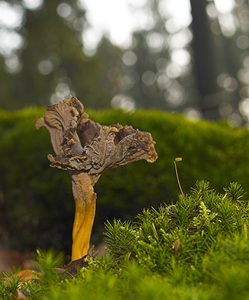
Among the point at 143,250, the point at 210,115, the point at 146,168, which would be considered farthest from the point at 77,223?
the point at 210,115

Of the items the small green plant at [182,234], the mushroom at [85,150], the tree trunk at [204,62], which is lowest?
the small green plant at [182,234]

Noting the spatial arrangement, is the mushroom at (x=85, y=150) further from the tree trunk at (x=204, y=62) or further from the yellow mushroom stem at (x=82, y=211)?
the tree trunk at (x=204, y=62)

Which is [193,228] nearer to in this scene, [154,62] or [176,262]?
[176,262]

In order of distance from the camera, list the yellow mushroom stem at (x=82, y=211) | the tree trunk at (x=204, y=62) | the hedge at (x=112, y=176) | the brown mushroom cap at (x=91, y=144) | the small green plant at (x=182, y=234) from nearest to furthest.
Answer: the small green plant at (x=182, y=234), the brown mushroom cap at (x=91, y=144), the yellow mushroom stem at (x=82, y=211), the hedge at (x=112, y=176), the tree trunk at (x=204, y=62)

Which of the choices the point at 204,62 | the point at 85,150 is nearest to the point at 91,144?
the point at 85,150

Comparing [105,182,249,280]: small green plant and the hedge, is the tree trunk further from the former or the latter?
[105,182,249,280]: small green plant

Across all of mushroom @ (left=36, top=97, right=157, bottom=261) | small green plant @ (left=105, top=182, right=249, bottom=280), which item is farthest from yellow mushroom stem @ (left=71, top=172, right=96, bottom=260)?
small green plant @ (left=105, top=182, right=249, bottom=280)

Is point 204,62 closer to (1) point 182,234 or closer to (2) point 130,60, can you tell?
(1) point 182,234

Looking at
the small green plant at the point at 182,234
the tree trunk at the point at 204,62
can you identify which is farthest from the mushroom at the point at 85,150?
the tree trunk at the point at 204,62
